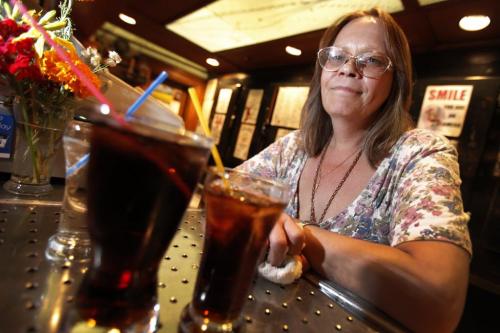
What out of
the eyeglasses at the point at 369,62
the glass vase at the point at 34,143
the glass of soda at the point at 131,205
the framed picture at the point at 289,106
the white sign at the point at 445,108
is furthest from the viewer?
the framed picture at the point at 289,106

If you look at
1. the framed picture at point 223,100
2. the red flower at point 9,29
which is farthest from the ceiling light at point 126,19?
the red flower at point 9,29

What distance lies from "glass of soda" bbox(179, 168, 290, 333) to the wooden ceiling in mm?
1279

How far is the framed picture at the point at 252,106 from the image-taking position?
613 centimetres

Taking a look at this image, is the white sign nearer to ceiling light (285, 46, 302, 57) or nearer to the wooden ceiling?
the wooden ceiling

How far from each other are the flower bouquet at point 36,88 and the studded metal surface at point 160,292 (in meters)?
0.13

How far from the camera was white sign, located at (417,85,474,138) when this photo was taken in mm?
3254

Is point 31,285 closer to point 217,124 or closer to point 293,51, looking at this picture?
point 293,51

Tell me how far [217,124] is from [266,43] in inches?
104

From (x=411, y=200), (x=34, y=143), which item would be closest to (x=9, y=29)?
(x=34, y=143)

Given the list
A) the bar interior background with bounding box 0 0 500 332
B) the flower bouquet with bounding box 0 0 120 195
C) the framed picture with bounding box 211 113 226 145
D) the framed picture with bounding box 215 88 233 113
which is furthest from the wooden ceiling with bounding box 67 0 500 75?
the framed picture with bounding box 211 113 226 145

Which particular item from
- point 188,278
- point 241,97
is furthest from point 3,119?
point 241,97

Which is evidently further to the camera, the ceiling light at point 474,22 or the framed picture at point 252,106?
the framed picture at point 252,106

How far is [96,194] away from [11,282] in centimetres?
24

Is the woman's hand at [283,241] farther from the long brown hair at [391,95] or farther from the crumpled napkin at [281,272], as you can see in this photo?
the long brown hair at [391,95]
